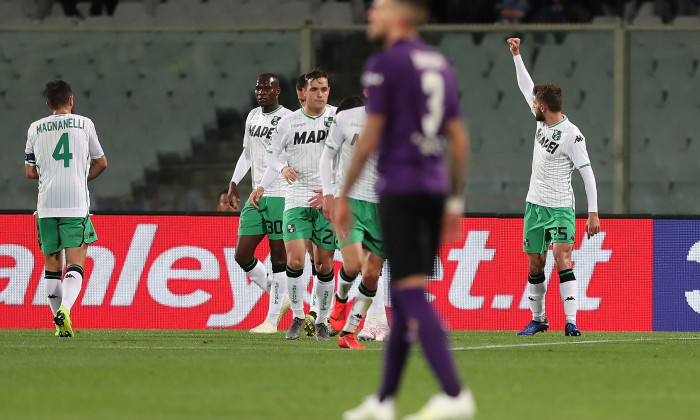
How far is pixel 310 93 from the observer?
10688 mm

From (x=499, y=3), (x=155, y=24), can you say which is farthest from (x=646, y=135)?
(x=155, y=24)

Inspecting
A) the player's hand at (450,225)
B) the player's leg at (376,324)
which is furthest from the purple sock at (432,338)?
the player's leg at (376,324)

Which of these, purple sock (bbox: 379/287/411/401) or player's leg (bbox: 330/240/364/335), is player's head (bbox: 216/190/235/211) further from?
purple sock (bbox: 379/287/411/401)

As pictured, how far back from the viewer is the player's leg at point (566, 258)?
11.4 meters

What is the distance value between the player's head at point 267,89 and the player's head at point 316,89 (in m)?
0.87

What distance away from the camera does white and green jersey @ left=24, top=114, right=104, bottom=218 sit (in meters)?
10.7

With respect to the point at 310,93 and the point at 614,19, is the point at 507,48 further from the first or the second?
the point at 310,93

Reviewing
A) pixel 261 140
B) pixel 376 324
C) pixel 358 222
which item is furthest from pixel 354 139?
pixel 261 140

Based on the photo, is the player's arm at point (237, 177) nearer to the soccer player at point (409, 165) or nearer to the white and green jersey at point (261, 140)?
the white and green jersey at point (261, 140)

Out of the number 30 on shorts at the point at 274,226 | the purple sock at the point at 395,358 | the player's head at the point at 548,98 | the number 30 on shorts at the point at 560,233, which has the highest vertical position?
the player's head at the point at 548,98

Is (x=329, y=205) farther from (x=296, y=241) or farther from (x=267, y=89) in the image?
(x=267, y=89)

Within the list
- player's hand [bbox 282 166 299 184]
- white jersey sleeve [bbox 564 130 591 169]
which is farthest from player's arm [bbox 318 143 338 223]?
white jersey sleeve [bbox 564 130 591 169]

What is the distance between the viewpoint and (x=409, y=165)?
5.12m

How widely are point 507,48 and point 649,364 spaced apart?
360 inches
